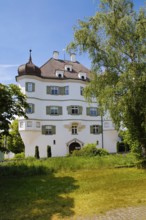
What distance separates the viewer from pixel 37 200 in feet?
34.2

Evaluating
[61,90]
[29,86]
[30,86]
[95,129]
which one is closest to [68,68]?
[61,90]

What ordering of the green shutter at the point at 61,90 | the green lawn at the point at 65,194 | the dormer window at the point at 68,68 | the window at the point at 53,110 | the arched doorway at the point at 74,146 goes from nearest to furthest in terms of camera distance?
the green lawn at the point at 65,194, the window at the point at 53,110, the green shutter at the point at 61,90, the arched doorway at the point at 74,146, the dormer window at the point at 68,68

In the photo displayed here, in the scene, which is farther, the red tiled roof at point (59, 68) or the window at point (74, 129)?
the red tiled roof at point (59, 68)

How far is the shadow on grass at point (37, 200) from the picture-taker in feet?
27.9

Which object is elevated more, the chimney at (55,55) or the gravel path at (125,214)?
the chimney at (55,55)

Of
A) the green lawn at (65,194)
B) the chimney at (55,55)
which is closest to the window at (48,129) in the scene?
the chimney at (55,55)

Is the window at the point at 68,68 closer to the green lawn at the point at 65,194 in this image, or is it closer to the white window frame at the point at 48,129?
the white window frame at the point at 48,129

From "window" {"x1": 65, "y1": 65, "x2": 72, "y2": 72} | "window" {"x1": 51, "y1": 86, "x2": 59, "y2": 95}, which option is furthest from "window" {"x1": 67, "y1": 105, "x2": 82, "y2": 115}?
"window" {"x1": 65, "y1": 65, "x2": 72, "y2": 72}

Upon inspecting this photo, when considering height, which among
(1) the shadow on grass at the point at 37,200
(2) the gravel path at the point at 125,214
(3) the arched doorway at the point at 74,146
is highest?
(3) the arched doorway at the point at 74,146

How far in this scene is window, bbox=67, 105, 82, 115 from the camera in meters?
39.4

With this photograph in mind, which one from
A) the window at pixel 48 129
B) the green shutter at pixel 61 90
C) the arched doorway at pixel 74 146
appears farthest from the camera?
the arched doorway at pixel 74 146

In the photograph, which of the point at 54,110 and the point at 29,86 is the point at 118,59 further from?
Answer: the point at 54,110

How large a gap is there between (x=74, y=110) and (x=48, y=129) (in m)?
5.04

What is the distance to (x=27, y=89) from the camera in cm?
3719
